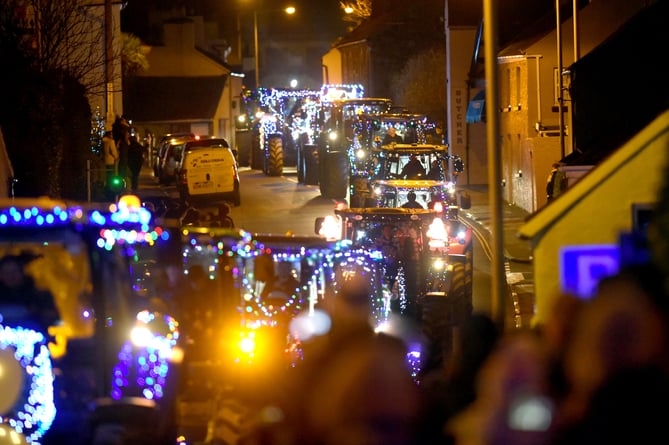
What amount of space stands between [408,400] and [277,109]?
123ft

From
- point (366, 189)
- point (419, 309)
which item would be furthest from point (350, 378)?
point (366, 189)

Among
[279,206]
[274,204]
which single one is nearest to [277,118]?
[274,204]

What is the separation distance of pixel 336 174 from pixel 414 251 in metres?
19.8

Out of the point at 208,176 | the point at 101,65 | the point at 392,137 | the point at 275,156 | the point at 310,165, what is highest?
the point at 101,65

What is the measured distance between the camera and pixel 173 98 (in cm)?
6538

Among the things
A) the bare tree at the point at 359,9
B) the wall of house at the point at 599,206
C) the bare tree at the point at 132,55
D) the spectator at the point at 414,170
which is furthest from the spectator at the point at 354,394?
the bare tree at the point at 359,9

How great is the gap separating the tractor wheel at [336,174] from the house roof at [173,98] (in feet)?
97.0

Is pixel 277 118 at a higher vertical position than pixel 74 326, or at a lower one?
higher

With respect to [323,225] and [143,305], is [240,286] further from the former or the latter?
[323,225]

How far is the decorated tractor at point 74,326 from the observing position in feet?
25.4

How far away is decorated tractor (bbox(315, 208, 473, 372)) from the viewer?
1353 cm

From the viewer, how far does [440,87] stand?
4847cm

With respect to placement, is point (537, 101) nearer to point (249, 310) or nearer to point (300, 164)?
point (300, 164)

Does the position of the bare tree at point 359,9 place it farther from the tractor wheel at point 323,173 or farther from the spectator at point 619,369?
the spectator at point 619,369
